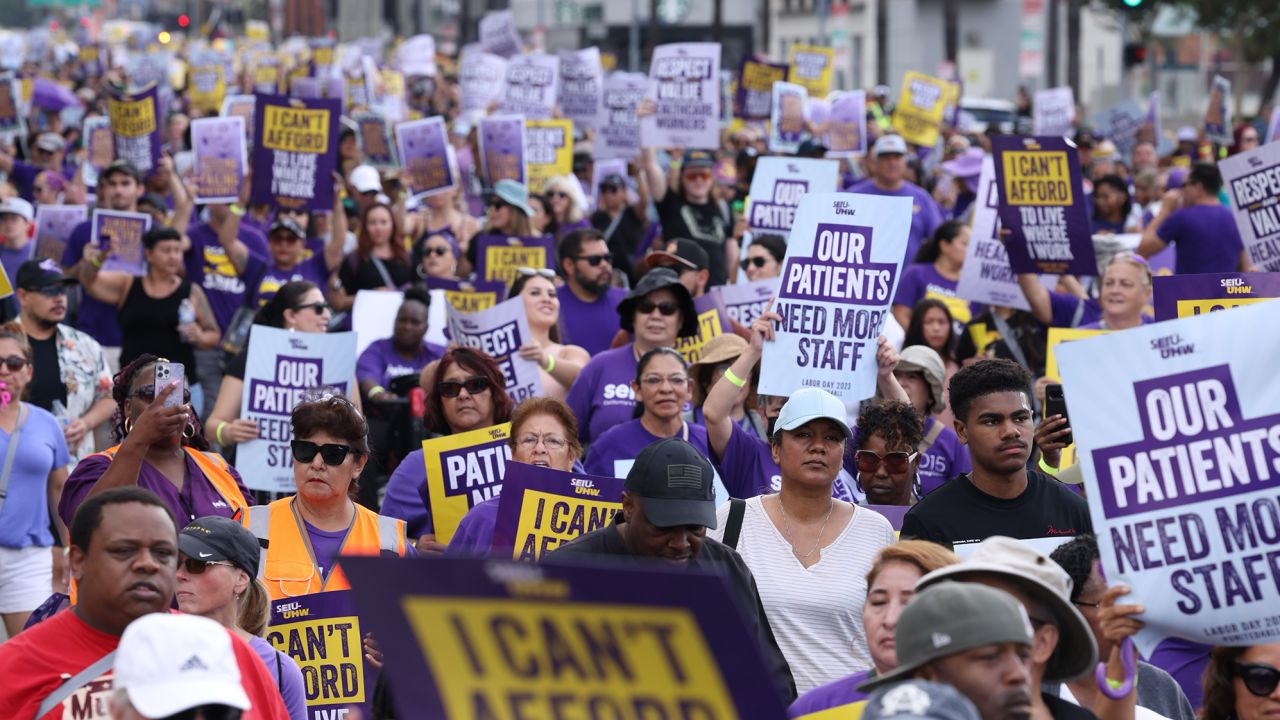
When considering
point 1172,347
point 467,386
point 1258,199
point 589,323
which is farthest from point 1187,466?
point 589,323

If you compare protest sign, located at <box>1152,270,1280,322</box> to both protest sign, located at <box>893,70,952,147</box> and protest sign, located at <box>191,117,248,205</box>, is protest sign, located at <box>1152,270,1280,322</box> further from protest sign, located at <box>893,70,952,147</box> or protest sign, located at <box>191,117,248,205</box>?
protest sign, located at <box>893,70,952,147</box>

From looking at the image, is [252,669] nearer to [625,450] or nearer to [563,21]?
[625,450]

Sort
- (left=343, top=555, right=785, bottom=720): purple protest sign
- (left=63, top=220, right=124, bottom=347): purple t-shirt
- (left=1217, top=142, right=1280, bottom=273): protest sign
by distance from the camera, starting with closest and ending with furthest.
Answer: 1. (left=343, top=555, right=785, bottom=720): purple protest sign
2. (left=1217, top=142, right=1280, bottom=273): protest sign
3. (left=63, top=220, right=124, bottom=347): purple t-shirt

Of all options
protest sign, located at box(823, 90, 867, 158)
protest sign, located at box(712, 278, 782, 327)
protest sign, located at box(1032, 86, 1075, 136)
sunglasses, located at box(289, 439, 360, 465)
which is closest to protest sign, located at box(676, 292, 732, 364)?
protest sign, located at box(712, 278, 782, 327)

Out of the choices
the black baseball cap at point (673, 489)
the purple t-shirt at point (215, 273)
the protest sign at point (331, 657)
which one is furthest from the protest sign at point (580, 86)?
the black baseball cap at point (673, 489)

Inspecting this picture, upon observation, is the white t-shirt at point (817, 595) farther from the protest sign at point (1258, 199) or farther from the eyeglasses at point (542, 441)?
the protest sign at point (1258, 199)

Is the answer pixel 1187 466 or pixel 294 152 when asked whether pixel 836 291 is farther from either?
pixel 294 152

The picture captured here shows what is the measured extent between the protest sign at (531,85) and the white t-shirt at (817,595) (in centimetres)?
1409

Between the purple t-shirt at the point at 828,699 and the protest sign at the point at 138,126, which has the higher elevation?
the protest sign at the point at 138,126

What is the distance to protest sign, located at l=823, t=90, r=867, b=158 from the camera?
1922cm

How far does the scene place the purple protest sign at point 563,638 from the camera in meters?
3.01

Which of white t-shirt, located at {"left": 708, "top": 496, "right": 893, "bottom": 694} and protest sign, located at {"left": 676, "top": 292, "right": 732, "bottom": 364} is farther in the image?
protest sign, located at {"left": 676, "top": 292, "right": 732, "bottom": 364}

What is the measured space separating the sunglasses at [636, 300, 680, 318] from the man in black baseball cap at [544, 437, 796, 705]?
3151 mm

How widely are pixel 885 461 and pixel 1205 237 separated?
671cm
